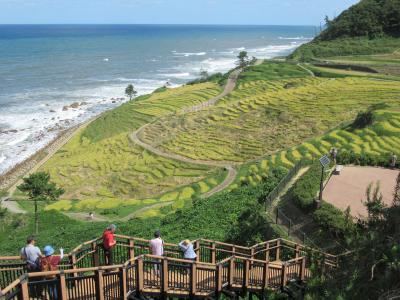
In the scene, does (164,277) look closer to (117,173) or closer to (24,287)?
(24,287)

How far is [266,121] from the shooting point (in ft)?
193

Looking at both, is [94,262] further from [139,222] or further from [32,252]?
[139,222]

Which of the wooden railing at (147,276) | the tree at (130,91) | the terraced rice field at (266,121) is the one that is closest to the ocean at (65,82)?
the tree at (130,91)

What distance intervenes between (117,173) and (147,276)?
38.7 m

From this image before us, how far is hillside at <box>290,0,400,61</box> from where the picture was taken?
339ft

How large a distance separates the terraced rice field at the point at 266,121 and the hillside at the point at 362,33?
115 feet

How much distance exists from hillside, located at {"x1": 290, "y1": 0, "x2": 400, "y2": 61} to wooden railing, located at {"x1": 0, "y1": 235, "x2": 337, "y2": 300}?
89.0 m

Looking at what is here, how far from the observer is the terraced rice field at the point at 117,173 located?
44062 millimetres

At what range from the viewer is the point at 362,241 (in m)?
13.5

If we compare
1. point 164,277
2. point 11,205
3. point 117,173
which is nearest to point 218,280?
point 164,277

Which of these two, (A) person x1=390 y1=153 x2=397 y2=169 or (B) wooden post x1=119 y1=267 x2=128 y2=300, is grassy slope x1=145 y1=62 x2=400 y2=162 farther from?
(B) wooden post x1=119 y1=267 x2=128 y2=300

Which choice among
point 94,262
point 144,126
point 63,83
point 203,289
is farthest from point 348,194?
point 63,83

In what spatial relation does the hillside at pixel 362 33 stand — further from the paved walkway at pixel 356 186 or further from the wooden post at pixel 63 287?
the wooden post at pixel 63 287

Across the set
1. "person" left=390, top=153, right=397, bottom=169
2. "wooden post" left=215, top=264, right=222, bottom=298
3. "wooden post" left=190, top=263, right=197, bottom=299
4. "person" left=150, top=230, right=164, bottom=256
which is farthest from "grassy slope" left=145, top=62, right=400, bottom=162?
"person" left=150, top=230, right=164, bottom=256
